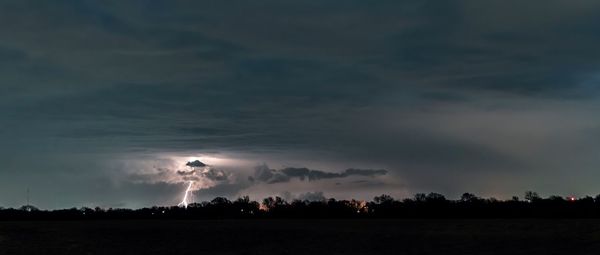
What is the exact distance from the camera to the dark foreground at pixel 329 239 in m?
61.0

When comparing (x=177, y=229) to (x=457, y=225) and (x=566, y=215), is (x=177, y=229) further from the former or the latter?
(x=566, y=215)

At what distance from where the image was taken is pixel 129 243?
86.1 m

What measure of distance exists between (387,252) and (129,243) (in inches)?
1314

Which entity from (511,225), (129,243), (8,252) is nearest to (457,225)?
(511,225)

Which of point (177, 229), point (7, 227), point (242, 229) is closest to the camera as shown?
point (242, 229)

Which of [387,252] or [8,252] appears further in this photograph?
[8,252]

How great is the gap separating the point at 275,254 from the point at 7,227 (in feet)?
184

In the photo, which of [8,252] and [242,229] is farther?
[242,229]

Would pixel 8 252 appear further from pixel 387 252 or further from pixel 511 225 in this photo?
pixel 511 225

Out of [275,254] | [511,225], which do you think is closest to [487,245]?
[511,225]

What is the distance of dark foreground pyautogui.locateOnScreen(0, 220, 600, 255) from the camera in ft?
200

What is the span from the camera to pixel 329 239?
75.5 metres

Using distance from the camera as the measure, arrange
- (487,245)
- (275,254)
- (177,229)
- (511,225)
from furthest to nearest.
Result: 1. (177,229)
2. (511,225)
3. (275,254)
4. (487,245)

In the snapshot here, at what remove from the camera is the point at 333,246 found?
71.1m
